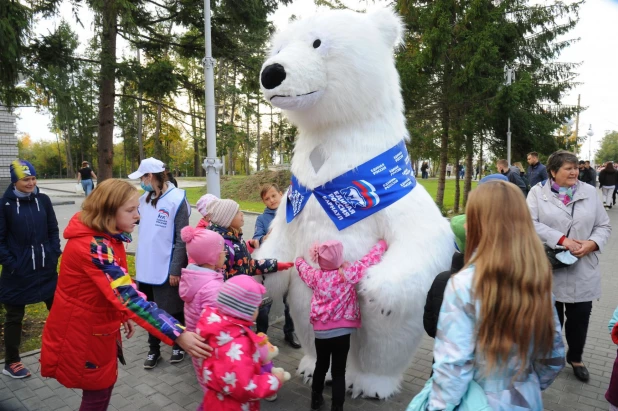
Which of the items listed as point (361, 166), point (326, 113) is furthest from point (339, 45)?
point (361, 166)

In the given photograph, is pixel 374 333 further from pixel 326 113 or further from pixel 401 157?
pixel 326 113

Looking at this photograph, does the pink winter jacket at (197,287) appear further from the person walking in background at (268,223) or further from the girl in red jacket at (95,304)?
the person walking in background at (268,223)

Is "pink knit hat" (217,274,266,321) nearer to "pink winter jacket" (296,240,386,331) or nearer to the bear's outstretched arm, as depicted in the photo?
"pink winter jacket" (296,240,386,331)

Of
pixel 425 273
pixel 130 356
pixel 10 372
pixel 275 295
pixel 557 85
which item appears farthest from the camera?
pixel 557 85

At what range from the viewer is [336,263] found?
8.81 feet

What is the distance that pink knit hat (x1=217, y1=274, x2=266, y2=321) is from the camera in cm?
202

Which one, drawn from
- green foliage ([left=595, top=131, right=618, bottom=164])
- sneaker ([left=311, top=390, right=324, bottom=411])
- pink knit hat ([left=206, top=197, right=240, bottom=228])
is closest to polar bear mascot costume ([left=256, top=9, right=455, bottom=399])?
sneaker ([left=311, top=390, right=324, bottom=411])

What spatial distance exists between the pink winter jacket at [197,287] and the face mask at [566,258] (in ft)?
8.30

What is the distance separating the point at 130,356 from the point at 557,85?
14479 millimetres

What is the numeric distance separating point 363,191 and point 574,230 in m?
1.79

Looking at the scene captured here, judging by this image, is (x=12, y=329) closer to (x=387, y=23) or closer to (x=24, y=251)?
(x=24, y=251)

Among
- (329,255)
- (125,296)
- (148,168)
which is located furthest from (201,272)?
(148,168)

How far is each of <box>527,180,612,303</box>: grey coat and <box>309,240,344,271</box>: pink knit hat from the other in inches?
69.3

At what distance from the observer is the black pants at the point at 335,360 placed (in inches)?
109
